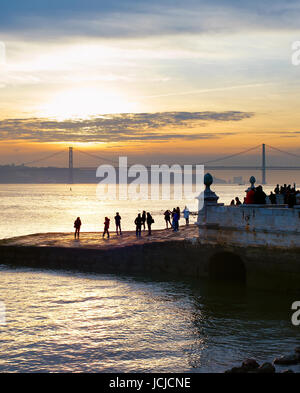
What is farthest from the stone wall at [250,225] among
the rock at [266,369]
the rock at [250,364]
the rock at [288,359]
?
the rock at [266,369]

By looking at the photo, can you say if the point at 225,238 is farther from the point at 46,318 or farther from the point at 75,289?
the point at 46,318

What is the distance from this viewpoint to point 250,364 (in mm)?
10656

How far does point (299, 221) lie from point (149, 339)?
22.2 ft

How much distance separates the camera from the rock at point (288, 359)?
1112 cm

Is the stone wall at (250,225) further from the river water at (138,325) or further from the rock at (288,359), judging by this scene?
the rock at (288,359)

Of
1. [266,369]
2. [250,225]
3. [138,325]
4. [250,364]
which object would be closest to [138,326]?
[138,325]

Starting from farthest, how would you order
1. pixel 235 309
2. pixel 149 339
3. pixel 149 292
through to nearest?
pixel 149 292 < pixel 235 309 < pixel 149 339

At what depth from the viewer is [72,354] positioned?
12047 millimetres

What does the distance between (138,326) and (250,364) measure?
4.30 m

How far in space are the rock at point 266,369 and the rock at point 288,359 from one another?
78cm

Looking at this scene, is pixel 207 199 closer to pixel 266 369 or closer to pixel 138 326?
pixel 138 326

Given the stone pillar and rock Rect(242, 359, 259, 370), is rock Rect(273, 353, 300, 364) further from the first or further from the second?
the stone pillar
